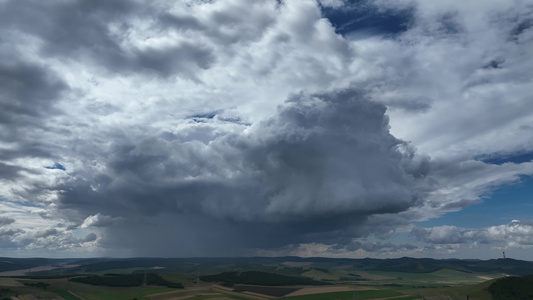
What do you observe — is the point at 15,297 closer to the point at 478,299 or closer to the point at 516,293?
the point at 478,299

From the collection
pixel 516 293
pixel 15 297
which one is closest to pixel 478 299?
pixel 516 293
